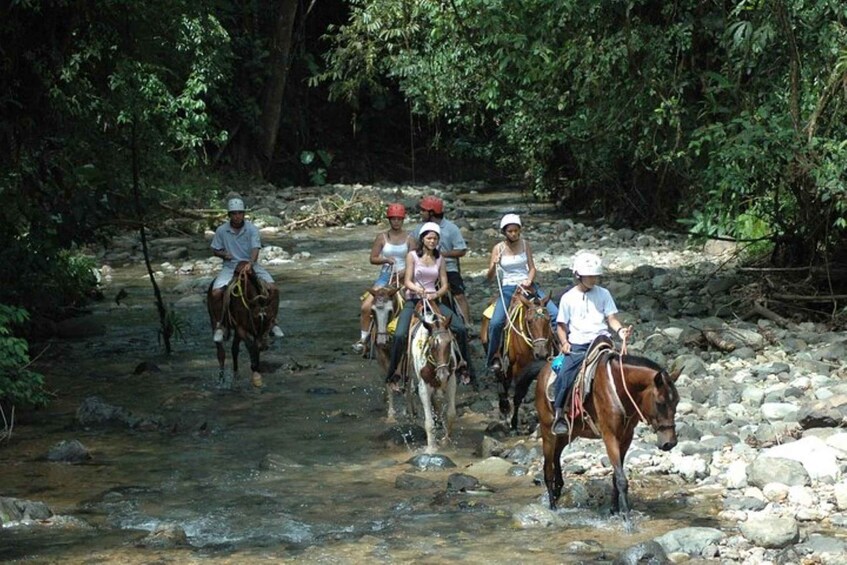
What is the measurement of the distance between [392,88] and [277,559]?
145 feet

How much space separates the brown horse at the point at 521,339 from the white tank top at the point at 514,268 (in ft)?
0.83

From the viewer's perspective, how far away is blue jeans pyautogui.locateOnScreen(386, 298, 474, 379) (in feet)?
41.8

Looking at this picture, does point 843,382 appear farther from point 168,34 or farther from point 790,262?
point 168,34

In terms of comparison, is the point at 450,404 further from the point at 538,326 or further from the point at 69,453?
the point at 69,453

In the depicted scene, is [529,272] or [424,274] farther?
[529,272]

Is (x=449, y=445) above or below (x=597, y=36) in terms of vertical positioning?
below

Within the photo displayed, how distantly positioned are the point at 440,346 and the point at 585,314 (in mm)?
2405

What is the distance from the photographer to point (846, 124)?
15.1 meters

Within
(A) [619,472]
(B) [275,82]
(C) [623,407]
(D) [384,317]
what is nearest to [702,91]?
(D) [384,317]

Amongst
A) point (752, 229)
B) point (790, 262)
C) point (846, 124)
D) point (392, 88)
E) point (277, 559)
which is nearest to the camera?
point (277, 559)

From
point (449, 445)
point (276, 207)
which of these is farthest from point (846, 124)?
point (276, 207)

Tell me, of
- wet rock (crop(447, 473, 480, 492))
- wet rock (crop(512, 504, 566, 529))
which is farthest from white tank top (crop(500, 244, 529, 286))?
wet rock (crop(512, 504, 566, 529))

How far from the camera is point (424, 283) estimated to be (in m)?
12.7

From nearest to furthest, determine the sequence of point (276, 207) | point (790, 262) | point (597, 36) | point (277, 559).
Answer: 1. point (277, 559)
2. point (790, 262)
3. point (597, 36)
4. point (276, 207)
